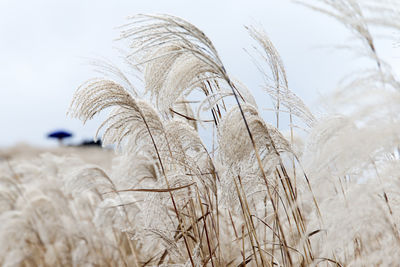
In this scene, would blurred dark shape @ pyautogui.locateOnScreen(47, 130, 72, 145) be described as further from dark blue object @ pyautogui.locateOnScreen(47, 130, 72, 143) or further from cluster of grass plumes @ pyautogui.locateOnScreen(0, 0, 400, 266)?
cluster of grass plumes @ pyautogui.locateOnScreen(0, 0, 400, 266)

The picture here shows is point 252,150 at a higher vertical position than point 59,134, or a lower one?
lower

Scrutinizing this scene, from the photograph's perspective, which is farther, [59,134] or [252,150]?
[59,134]

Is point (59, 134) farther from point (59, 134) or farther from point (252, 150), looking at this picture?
point (252, 150)

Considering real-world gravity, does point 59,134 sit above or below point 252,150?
above

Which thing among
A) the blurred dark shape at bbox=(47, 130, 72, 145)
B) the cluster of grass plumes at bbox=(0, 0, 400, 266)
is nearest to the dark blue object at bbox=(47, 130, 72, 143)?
the blurred dark shape at bbox=(47, 130, 72, 145)

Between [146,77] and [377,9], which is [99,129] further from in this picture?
[377,9]

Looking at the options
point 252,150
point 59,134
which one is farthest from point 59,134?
point 252,150

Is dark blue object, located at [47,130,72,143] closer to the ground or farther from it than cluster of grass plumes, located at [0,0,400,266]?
farther from it

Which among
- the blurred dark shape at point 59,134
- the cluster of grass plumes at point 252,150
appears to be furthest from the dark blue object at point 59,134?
the cluster of grass plumes at point 252,150

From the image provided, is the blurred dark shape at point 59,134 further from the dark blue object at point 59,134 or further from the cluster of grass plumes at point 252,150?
the cluster of grass plumes at point 252,150

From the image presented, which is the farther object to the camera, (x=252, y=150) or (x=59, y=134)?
(x=59, y=134)

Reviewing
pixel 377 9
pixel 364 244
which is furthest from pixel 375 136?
pixel 364 244

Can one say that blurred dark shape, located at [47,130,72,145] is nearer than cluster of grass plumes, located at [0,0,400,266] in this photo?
No

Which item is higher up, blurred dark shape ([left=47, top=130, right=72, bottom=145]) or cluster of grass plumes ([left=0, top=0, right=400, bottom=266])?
blurred dark shape ([left=47, top=130, right=72, bottom=145])
